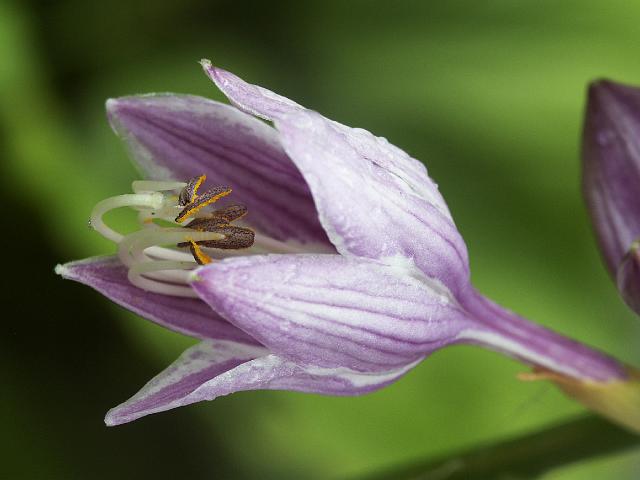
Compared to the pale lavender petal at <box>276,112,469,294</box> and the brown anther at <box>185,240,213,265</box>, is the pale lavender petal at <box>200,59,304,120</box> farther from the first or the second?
the brown anther at <box>185,240,213,265</box>

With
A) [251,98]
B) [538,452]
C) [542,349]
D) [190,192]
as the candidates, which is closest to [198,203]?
[190,192]

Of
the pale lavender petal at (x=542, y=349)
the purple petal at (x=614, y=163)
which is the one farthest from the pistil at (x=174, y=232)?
the purple petal at (x=614, y=163)

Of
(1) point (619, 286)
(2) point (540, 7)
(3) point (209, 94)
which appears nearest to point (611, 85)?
(1) point (619, 286)

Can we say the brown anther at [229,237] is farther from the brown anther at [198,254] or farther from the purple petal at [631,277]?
the purple petal at [631,277]

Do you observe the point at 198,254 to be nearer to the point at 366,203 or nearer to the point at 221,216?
the point at 221,216

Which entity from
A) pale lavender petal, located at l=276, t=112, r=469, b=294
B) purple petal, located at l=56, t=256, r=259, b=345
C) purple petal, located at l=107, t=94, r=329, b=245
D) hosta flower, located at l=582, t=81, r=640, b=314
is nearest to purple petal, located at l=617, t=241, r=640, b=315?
hosta flower, located at l=582, t=81, r=640, b=314

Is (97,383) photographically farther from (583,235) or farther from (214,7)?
(583,235)
